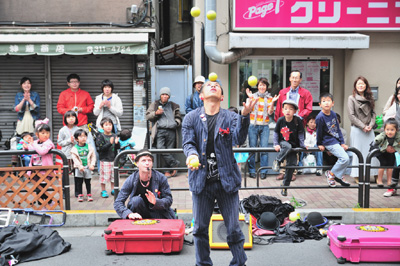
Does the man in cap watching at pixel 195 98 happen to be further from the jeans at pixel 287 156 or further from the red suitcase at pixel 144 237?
the red suitcase at pixel 144 237

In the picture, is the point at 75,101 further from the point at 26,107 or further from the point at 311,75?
the point at 311,75

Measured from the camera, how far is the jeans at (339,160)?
7.81 metres

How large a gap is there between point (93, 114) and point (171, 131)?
200 cm

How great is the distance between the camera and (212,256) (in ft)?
19.3

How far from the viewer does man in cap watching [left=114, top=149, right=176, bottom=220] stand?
6.27 metres

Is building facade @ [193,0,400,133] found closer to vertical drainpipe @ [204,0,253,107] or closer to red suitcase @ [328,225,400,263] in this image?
vertical drainpipe @ [204,0,253,107]

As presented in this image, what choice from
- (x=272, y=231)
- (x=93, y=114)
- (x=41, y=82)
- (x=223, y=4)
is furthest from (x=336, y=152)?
(x=41, y=82)

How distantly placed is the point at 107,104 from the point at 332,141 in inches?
191

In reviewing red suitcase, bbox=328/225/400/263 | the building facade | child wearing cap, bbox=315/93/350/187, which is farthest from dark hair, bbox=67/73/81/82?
red suitcase, bbox=328/225/400/263

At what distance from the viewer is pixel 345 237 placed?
5.58m

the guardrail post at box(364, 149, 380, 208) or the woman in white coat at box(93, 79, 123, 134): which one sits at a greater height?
the woman in white coat at box(93, 79, 123, 134)

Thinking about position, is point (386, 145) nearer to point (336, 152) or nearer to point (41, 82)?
point (336, 152)

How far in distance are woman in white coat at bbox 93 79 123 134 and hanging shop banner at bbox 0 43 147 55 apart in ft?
2.33

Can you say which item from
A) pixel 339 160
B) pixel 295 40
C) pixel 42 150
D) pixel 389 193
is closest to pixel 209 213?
pixel 339 160
